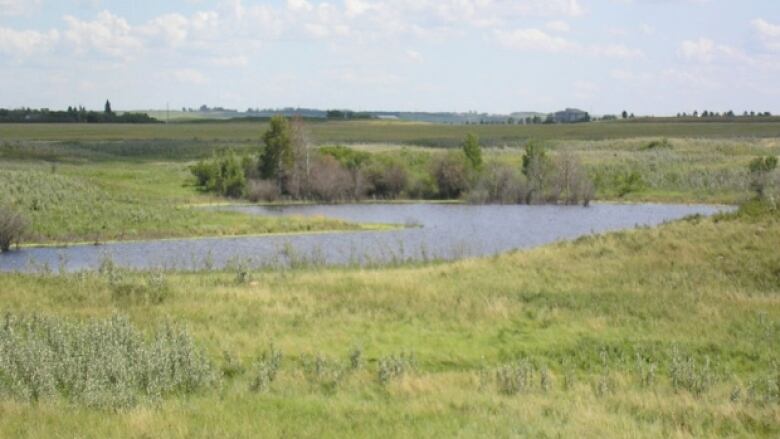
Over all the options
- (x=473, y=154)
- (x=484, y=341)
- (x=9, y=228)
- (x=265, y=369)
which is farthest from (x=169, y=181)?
(x=265, y=369)

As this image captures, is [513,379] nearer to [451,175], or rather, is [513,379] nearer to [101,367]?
[101,367]

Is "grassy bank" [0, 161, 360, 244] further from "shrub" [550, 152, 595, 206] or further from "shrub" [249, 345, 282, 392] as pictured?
"shrub" [249, 345, 282, 392]

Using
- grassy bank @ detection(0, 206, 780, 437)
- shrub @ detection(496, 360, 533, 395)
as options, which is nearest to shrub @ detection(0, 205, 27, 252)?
grassy bank @ detection(0, 206, 780, 437)

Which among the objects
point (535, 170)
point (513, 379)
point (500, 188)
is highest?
point (513, 379)

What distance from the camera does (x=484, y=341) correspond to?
62.9ft

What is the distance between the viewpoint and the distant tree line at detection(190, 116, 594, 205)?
7288 centimetres

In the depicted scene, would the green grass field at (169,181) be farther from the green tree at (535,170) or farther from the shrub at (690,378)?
the shrub at (690,378)

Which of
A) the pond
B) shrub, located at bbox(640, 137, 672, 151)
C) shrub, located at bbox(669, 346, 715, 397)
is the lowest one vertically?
the pond

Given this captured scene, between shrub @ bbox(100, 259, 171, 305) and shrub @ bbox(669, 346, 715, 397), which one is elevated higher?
shrub @ bbox(669, 346, 715, 397)

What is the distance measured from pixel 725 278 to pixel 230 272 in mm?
15637

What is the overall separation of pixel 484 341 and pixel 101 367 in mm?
8512

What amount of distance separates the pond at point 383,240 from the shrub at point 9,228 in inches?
39.2

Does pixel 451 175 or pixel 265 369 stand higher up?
pixel 265 369

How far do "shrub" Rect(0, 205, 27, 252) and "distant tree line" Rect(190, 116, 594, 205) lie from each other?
95.2 feet
